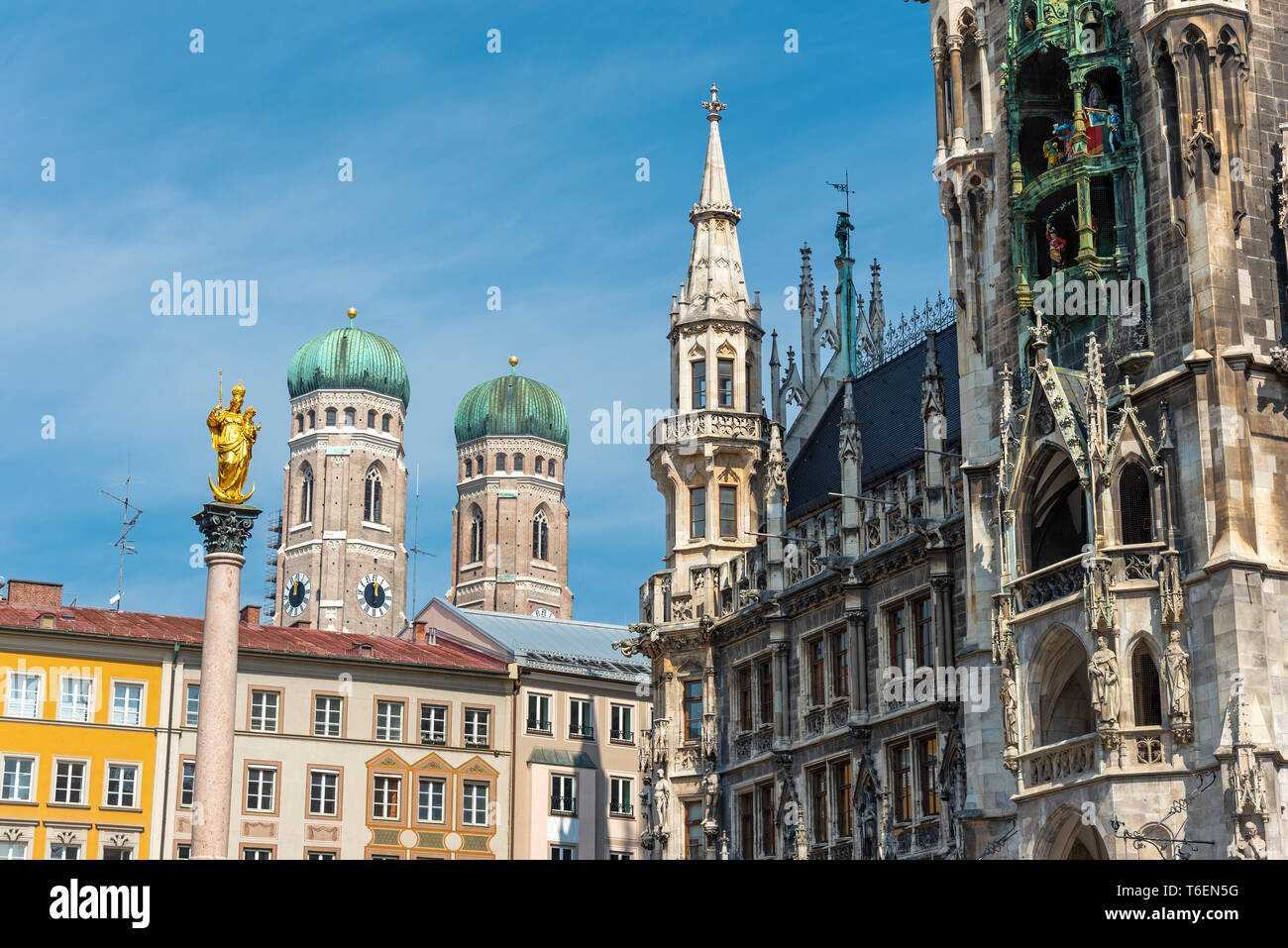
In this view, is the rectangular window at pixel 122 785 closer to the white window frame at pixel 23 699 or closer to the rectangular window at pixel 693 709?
the white window frame at pixel 23 699

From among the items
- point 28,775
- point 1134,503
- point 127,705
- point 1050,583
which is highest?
point 127,705

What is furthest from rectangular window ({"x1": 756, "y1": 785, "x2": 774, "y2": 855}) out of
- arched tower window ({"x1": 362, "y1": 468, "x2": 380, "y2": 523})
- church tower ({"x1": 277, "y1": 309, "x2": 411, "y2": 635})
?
arched tower window ({"x1": 362, "y1": 468, "x2": 380, "y2": 523})

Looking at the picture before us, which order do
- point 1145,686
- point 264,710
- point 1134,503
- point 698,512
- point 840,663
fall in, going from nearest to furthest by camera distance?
1. point 1145,686
2. point 1134,503
3. point 840,663
4. point 698,512
5. point 264,710

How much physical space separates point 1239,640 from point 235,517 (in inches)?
908

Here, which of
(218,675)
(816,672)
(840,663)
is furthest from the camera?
(816,672)

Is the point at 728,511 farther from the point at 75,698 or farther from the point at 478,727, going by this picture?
the point at 75,698

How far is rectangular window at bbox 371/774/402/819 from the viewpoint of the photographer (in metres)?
77.8

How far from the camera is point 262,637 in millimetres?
80750

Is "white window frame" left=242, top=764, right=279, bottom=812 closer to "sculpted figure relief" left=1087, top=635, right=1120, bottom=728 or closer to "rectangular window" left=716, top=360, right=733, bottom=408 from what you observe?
"rectangular window" left=716, top=360, right=733, bottom=408

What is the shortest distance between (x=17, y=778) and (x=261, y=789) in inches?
357

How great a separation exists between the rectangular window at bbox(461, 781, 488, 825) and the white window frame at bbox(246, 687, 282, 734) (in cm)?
833

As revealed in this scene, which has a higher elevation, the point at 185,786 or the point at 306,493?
the point at 306,493

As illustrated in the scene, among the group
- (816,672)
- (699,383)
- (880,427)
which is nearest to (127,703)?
(699,383)
